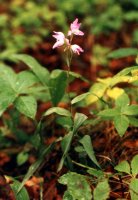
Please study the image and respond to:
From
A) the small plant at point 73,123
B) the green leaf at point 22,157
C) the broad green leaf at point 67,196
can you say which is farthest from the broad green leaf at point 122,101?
the green leaf at point 22,157

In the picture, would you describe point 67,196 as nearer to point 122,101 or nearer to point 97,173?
point 97,173

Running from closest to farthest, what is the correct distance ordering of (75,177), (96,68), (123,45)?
(75,177)
(96,68)
(123,45)

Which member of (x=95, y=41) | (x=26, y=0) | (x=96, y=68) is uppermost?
(x=26, y=0)

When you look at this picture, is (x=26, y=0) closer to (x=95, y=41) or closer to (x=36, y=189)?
(x=95, y=41)

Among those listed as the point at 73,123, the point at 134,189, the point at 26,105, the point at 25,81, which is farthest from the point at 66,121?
the point at 134,189

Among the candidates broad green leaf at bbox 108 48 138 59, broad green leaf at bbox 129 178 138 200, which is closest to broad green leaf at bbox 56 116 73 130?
broad green leaf at bbox 129 178 138 200

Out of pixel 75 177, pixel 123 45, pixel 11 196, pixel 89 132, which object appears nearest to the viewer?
pixel 75 177

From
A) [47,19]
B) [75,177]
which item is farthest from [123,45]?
[75,177]

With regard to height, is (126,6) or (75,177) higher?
(126,6)

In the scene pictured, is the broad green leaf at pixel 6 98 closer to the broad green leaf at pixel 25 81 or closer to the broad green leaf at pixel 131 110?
the broad green leaf at pixel 25 81
